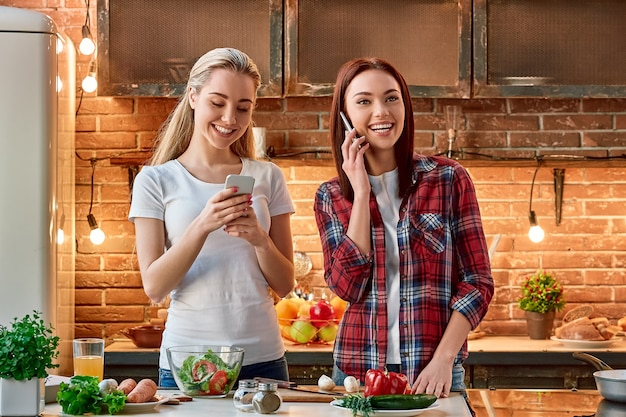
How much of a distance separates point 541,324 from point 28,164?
2.17 metres

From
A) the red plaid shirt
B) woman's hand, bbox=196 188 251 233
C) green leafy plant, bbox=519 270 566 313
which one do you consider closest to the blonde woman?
woman's hand, bbox=196 188 251 233

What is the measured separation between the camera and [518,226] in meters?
4.33

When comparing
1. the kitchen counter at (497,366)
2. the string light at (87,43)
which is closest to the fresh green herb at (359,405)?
the kitchen counter at (497,366)

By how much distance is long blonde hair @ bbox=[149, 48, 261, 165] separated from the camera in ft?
8.30

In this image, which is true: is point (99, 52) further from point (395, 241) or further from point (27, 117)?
point (395, 241)

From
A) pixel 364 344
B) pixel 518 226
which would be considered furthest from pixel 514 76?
pixel 364 344

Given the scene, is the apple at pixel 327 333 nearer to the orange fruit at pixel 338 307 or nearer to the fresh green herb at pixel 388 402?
the orange fruit at pixel 338 307

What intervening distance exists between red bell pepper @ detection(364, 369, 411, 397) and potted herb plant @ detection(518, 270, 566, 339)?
85.7 inches

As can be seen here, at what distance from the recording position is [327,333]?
12.8 ft

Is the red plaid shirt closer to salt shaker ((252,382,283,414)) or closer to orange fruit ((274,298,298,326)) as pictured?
salt shaker ((252,382,283,414))

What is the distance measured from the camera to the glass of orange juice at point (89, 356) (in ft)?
7.34

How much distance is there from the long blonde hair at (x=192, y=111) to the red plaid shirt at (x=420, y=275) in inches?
15.2

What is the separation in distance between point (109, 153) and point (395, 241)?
84.4 inches

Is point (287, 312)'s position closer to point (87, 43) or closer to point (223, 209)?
point (87, 43)
